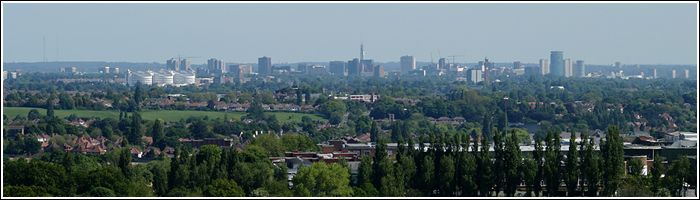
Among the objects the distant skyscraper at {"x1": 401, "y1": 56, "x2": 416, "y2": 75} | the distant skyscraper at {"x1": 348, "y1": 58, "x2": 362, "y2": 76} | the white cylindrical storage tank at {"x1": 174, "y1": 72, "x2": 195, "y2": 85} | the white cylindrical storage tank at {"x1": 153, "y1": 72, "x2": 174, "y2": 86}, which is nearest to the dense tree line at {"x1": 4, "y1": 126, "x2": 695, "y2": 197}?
the white cylindrical storage tank at {"x1": 174, "y1": 72, "x2": 195, "y2": 85}

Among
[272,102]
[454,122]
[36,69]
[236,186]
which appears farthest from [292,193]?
[36,69]

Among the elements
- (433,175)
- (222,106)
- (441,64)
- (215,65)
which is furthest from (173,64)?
(433,175)

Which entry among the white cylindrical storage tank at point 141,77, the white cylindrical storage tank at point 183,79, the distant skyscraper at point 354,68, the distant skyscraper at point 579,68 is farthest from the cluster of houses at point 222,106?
the distant skyscraper at point 579,68

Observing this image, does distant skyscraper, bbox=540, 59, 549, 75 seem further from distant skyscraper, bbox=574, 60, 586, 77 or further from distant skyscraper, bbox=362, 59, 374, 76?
distant skyscraper, bbox=362, 59, 374, 76

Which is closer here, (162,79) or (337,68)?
(162,79)

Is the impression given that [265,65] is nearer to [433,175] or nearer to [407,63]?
[407,63]

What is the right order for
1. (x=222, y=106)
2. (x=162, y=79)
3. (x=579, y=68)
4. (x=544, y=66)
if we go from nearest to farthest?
(x=222, y=106)
(x=162, y=79)
(x=579, y=68)
(x=544, y=66)

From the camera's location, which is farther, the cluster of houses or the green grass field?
the cluster of houses
